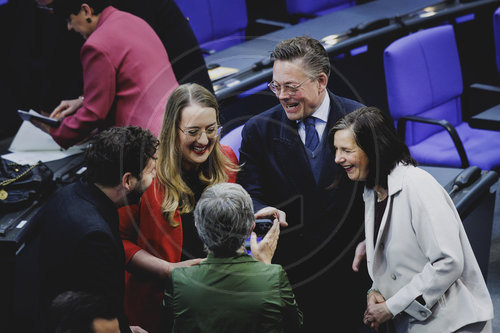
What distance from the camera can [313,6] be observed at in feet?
18.9

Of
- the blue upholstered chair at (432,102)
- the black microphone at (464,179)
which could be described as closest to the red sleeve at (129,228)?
the black microphone at (464,179)

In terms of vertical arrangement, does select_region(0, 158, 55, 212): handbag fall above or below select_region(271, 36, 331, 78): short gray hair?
below

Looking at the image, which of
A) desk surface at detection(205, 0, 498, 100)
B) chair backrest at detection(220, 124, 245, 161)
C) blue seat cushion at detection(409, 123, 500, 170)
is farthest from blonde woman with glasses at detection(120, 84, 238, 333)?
blue seat cushion at detection(409, 123, 500, 170)

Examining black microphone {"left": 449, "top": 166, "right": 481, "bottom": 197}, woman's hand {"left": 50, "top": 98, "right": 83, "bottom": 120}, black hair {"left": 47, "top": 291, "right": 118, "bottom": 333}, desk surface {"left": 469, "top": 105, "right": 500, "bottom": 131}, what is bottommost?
desk surface {"left": 469, "top": 105, "right": 500, "bottom": 131}

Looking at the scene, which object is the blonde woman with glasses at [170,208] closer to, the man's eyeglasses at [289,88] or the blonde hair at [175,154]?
the blonde hair at [175,154]

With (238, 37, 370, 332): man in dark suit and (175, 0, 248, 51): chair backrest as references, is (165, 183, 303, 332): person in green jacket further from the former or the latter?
(175, 0, 248, 51): chair backrest

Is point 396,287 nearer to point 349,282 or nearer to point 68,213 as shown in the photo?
point 349,282

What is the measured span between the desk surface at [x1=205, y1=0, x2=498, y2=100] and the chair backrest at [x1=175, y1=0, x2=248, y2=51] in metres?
0.33

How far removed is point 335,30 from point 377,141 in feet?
9.36

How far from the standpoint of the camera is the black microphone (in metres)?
2.94

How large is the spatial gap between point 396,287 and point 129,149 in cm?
107

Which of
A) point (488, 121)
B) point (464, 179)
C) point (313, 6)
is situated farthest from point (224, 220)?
point (313, 6)

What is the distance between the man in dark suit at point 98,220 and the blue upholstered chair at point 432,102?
2084mm

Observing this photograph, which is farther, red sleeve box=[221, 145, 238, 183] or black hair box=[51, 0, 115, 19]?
black hair box=[51, 0, 115, 19]
